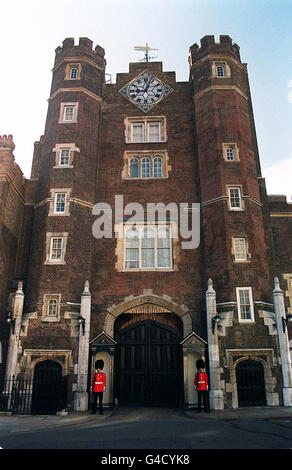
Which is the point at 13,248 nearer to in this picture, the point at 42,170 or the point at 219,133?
the point at 42,170

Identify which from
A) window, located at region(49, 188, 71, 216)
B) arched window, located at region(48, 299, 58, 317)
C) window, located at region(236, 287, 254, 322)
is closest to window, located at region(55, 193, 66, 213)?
window, located at region(49, 188, 71, 216)

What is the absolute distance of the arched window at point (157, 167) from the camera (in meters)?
22.7

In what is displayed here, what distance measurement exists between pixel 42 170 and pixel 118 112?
20.5 ft

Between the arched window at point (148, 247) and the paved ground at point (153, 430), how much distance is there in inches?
290

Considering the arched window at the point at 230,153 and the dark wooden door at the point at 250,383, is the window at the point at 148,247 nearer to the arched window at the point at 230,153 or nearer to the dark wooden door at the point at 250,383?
the arched window at the point at 230,153

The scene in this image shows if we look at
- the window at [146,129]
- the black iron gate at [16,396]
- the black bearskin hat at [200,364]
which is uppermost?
the window at [146,129]

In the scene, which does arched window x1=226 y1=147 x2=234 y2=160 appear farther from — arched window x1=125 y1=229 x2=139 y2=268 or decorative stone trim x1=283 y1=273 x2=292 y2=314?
decorative stone trim x1=283 y1=273 x2=292 y2=314

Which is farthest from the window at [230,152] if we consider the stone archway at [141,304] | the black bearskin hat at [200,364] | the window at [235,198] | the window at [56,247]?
the black bearskin hat at [200,364]

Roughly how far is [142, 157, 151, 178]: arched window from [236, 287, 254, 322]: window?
8591 millimetres

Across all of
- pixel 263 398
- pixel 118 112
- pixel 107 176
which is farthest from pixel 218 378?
pixel 118 112

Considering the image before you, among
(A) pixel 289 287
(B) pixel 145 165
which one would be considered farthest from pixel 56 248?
(A) pixel 289 287

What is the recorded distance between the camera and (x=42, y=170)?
22.2 metres

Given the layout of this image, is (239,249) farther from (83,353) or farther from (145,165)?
(83,353)

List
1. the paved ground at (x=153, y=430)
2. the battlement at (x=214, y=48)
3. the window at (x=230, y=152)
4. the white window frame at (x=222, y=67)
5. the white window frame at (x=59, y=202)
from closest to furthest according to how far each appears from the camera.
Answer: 1. the paved ground at (x=153, y=430)
2. the white window frame at (x=59, y=202)
3. the window at (x=230, y=152)
4. the white window frame at (x=222, y=67)
5. the battlement at (x=214, y=48)
